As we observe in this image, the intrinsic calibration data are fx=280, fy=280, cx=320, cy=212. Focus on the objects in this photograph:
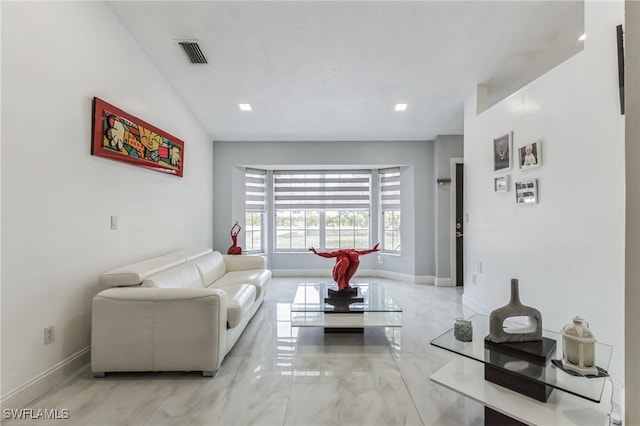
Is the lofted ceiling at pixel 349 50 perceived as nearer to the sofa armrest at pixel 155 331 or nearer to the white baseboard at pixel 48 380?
the sofa armrest at pixel 155 331

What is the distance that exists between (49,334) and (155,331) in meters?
0.64

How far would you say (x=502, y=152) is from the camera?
2.86 metres

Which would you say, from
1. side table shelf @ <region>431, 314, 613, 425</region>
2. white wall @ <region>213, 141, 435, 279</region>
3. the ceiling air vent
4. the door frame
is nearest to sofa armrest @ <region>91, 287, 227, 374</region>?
side table shelf @ <region>431, 314, 613, 425</region>

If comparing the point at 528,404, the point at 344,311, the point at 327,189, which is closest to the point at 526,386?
the point at 528,404

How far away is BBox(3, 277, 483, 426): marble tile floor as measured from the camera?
1.59 m

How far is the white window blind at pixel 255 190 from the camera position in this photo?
5.42m

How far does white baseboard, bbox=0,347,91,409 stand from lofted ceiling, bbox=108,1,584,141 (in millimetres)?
2702

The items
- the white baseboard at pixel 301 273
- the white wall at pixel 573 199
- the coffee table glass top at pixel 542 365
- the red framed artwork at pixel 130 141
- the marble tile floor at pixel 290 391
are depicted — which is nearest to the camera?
the coffee table glass top at pixel 542 365

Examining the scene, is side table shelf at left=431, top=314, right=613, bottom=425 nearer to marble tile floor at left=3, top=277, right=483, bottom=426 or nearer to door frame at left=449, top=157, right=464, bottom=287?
marble tile floor at left=3, top=277, right=483, bottom=426

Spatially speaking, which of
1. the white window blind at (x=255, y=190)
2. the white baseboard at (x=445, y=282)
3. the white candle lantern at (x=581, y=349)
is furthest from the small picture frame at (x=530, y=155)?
the white window blind at (x=255, y=190)

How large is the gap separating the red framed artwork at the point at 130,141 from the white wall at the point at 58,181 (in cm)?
7

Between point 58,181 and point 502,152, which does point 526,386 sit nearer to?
point 502,152

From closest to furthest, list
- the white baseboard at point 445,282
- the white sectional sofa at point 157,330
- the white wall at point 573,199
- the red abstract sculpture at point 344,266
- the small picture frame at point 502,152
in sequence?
the white wall at point 573,199 → the white sectional sofa at point 157,330 → the small picture frame at point 502,152 → the red abstract sculpture at point 344,266 → the white baseboard at point 445,282

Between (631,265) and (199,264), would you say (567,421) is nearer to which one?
(631,265)
